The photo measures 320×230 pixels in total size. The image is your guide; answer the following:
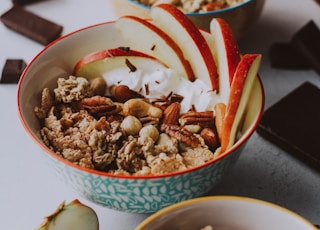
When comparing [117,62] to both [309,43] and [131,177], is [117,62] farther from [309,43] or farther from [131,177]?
[309,43]

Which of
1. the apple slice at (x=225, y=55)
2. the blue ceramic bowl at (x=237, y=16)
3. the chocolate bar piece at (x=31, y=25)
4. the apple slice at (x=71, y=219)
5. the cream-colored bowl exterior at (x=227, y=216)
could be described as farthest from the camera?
the chocolate bar piece at (x=31, y=25)

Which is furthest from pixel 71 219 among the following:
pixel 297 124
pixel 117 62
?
pixel 297 124

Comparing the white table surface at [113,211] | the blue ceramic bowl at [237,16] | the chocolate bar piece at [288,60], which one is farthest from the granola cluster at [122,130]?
the chocolate bar piece at [288,60]

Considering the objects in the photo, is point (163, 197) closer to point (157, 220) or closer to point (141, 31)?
point (157, 220)

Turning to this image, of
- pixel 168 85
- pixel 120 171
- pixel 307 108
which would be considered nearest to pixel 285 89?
pixel 307 108

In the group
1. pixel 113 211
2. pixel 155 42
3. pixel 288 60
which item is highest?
pixel 155 42

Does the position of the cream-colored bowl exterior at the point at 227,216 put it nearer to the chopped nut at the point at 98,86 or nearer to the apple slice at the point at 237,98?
the apple slice at the point at 237,98
